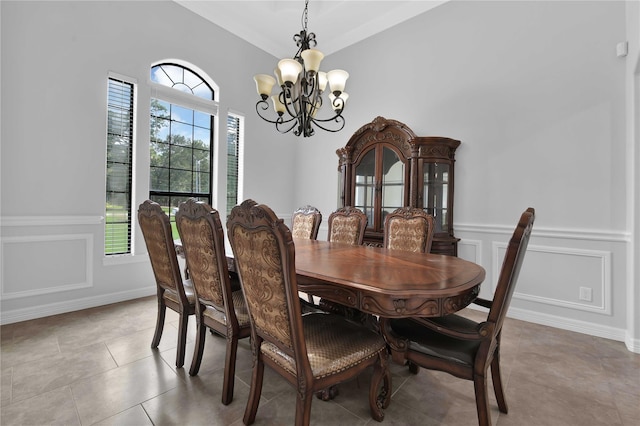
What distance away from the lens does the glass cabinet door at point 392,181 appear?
135 inches

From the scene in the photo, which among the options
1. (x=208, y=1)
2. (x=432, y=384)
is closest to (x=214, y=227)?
(x=432, y=384)

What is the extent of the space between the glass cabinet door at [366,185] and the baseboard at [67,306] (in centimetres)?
Answer: 268

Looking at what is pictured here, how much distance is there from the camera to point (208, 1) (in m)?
3.63

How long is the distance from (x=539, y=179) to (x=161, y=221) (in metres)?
3.29

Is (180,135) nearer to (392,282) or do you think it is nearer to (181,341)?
(181,341)

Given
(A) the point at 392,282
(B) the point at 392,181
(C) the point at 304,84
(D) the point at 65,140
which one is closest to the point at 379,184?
(B) the point at 392,181

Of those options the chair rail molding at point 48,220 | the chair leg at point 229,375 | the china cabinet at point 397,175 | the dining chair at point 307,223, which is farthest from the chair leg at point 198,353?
the china cabinet at point 397,175

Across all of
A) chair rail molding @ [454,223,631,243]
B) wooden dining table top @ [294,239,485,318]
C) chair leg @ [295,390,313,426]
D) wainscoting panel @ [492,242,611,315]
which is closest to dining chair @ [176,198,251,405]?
wooden dining table top @ [294,239,485,318]

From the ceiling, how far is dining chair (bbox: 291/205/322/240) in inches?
104

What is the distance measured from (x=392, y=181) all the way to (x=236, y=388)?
2621mm

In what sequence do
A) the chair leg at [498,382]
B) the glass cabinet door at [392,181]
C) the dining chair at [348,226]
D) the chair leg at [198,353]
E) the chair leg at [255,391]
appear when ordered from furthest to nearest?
the glass cabinet door at [392,181] < the dining chair at [348,226] < the chair leg at [198,353] < the chair leg at [498,382] < the chair leg at [255,391]

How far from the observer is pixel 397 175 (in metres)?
3.46

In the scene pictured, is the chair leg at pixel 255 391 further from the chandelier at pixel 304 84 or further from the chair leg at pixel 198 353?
the chandelier at pixel 304 84

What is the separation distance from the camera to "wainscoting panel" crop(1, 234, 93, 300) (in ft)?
8.39
